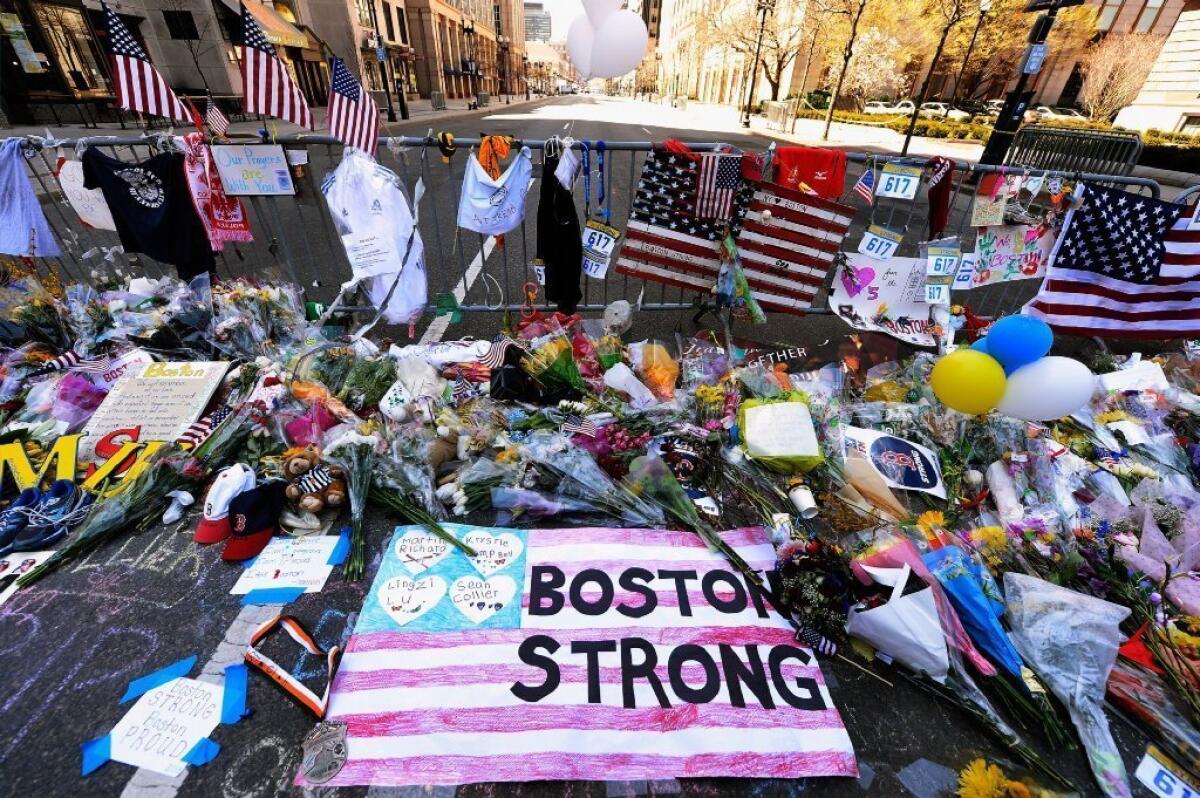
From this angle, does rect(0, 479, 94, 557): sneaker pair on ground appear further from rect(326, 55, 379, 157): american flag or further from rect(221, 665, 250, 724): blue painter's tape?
rect(326, 55, 379, 157): american flag

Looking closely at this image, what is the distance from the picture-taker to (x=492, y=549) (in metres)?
2.67

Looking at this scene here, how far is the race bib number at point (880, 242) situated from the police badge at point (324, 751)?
16.4 ft

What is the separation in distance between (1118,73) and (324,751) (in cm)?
4051

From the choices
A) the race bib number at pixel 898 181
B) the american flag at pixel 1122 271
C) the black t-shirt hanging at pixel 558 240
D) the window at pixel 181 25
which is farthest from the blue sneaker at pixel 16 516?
the window at pixel 181 25

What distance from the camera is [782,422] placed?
3176 millimetres

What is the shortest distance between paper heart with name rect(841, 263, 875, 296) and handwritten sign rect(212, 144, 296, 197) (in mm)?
4937

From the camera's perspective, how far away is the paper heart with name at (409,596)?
2354 millimetres

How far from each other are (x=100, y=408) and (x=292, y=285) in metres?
1.71

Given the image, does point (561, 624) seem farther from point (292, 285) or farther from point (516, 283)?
point (516, 283)

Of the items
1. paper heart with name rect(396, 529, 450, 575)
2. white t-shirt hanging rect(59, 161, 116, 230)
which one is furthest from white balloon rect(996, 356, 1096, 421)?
white t-shirt hanging rect(59, 161, 116, 230)

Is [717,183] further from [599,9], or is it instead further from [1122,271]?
[599,9]

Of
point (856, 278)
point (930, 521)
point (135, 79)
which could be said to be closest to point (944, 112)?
point (856, 278)

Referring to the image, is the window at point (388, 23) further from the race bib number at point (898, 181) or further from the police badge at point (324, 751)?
the police badge at point (324, 751)

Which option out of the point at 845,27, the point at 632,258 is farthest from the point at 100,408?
the point at 845,27
